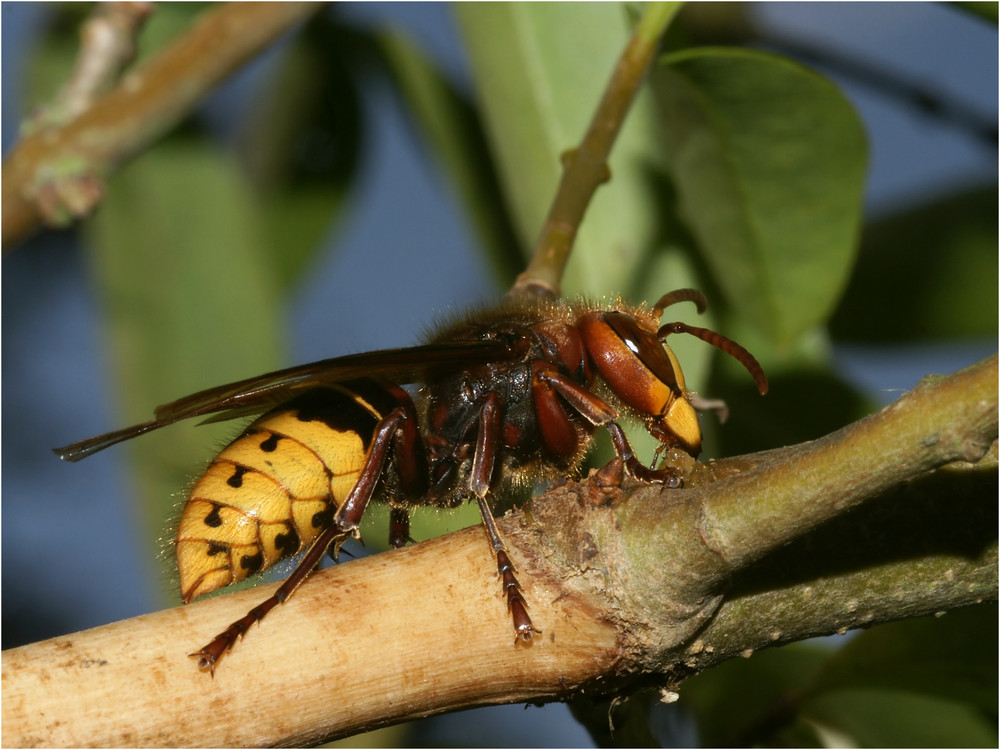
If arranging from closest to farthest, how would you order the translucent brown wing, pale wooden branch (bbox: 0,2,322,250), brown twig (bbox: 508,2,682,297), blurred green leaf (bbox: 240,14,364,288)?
1. the translucent brown wing
2. brown twig (bbox: 508,2,682,297)
3. pale wooden branch (bbox: 0,2,322,250)
4. blurred green leaf (bbox: 240,14,364,288)

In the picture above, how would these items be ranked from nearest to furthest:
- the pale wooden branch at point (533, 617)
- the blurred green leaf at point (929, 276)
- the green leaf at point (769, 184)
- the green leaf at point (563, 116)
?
the pale wooden branch at point (533, 617), the green leaf at point (769, 184), the green leaf at point (563, 116), the blurred green leaf at point (929, 276)

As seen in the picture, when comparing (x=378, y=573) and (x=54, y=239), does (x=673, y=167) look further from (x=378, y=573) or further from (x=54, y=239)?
(x=54, y=239)

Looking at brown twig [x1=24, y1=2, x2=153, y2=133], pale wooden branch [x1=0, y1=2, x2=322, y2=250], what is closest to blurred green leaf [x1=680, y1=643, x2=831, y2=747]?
pale wooden branch [x1=0, y1=2, x2=322, y2=250]

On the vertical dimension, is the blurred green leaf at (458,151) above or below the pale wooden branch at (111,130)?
above

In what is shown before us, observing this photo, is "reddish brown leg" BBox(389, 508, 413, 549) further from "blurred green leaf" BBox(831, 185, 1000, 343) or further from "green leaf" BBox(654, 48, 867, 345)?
"blurred green leaf" BBox(831, 185, 1000, 343)

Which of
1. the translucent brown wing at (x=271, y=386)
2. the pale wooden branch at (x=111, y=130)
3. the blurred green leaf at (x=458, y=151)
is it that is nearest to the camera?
the translucent brown wing at (x=271, y=386)

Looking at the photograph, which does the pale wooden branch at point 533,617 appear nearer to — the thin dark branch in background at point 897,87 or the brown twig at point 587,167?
the brown twig at point 587,167

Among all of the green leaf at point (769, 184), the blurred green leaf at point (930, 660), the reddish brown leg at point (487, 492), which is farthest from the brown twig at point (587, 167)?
the blurred green leaf at point (930, 660)
